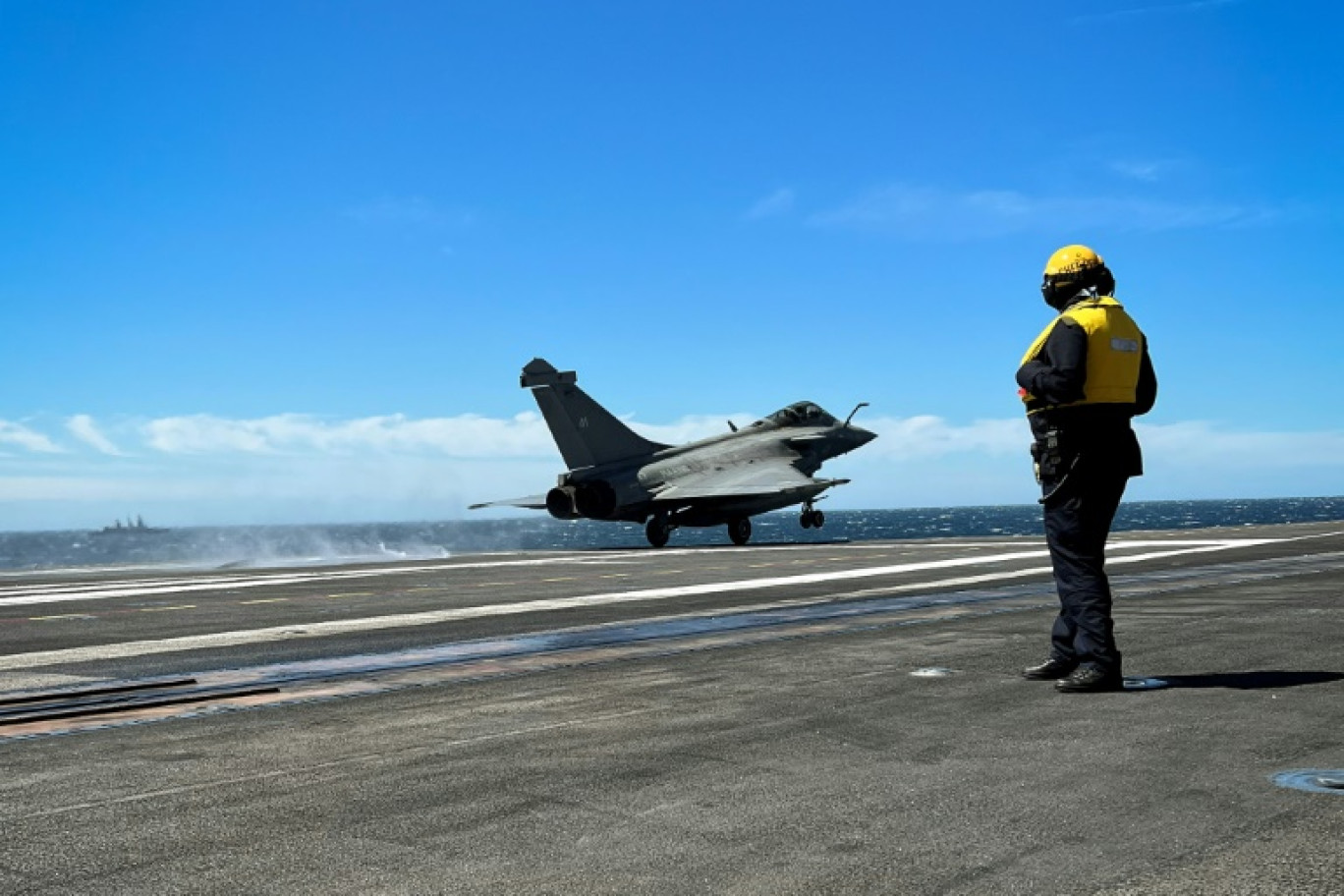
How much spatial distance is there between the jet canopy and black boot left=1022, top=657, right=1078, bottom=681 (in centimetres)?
3984

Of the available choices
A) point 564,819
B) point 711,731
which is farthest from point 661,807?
point 711,731

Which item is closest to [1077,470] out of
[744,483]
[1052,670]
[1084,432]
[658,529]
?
[1084,432]

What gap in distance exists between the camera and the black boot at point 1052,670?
762cm

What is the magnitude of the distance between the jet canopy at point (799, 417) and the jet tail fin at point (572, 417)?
8605mm

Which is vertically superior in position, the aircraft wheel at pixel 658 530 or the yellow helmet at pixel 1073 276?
the yellow helmet at pixel 1073 276

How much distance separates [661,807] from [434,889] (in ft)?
3.81

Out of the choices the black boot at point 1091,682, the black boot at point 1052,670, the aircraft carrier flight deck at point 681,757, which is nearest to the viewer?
the aircraft carrier flight deck at point 681,757

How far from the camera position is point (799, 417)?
47688 millimetres

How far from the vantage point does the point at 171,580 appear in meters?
23.3

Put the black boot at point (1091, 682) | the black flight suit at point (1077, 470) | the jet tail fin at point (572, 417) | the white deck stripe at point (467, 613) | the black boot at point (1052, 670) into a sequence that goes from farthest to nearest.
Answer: the jet tail fin at point (572, 417)
the white deck stripe at point (467, 613)
the black boot at point (1052, 670)
the black flight suit at point (1077, 470)
the black boot at point (1091, 682)

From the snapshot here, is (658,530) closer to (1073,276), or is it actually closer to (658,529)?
(658,529)

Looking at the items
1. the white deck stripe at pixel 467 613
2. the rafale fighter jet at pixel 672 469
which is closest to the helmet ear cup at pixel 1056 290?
the white deck stripe at pixel 467 613

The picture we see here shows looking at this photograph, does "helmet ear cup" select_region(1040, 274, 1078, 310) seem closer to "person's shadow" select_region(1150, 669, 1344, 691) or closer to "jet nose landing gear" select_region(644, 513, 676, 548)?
"person's shadow" select_region(1150, 669, 1344, 691)

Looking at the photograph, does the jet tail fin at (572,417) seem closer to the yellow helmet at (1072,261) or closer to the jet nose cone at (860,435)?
the jet nose cone at (860,435)
